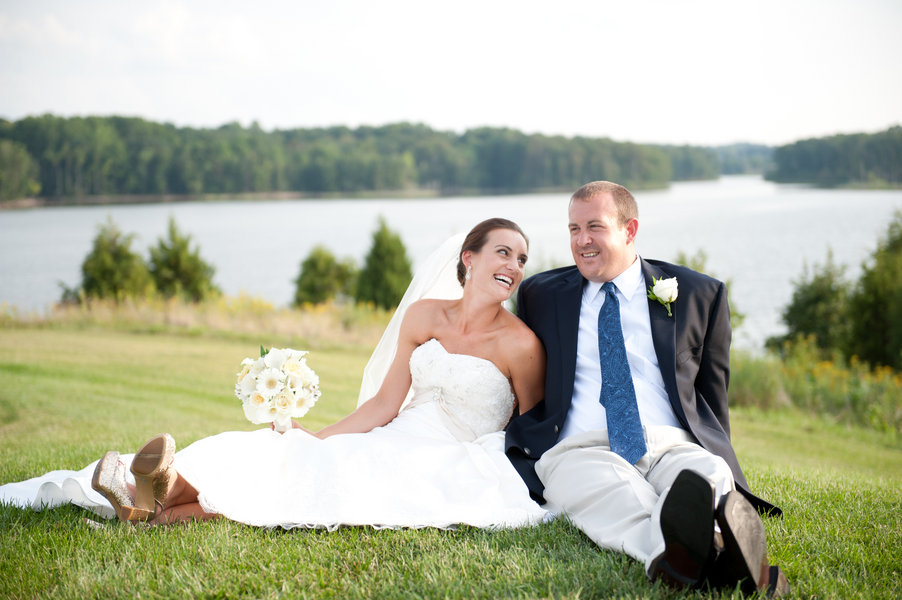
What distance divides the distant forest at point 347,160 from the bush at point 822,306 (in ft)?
57.0

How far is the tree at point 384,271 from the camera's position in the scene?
20703mm

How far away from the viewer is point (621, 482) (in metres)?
3.67

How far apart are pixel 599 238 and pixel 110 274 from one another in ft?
60.8

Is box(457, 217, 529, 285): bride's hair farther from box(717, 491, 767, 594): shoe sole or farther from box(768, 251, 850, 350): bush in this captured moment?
box(768, 251, 850, 350): bush

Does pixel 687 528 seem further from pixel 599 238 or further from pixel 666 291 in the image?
pixel 599 238

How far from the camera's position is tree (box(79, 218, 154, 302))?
767 inches

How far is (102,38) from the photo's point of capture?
37.0 meters

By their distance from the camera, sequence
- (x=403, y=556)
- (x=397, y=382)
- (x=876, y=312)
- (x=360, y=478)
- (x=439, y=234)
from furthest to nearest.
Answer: (x=439, y=234)
(x=876, y=312)
(x=397, y=382)
(x=360, y=478)
(x=403, y=556)

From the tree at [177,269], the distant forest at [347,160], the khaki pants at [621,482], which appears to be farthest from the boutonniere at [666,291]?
the distant forest at [347,160]

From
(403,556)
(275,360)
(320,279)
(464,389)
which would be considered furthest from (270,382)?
(320,279)

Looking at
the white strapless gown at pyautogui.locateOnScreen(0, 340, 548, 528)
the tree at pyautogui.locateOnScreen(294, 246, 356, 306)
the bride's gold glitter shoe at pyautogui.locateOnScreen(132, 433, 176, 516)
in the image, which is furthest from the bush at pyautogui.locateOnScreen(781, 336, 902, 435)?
the tree at pyautogui.locateOnScreen(294, 246, 356, 306)

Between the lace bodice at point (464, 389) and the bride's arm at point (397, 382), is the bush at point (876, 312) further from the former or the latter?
the bride's arm at point (397, 382)

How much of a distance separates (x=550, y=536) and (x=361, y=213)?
272 ft

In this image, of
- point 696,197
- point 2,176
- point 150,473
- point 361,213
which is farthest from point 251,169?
point 150,473
